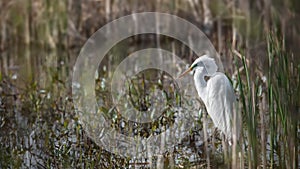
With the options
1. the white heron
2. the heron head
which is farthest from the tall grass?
the heron head

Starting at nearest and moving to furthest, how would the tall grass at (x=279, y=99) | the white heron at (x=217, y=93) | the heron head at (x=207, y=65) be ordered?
the tall grass at (x=279, y=99) → the white heron at (x=217, y=93) → the heron head at (x=207, y=65)

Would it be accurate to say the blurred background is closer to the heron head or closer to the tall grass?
the tall grass

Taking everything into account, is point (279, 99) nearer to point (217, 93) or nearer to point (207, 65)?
point (217, 93)

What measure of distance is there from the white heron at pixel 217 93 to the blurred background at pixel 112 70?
130 mm

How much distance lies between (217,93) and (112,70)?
2.47m

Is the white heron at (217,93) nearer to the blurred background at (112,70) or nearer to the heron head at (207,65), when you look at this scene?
the heron head at (207,65)

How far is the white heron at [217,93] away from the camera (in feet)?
12.0

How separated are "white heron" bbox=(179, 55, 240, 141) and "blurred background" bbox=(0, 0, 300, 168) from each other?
130 mm

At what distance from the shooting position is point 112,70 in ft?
19.8

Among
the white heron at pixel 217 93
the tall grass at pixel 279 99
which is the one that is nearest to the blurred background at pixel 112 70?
the tall grass at pixel 279 99

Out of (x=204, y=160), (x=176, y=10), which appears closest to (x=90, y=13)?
(x=176, y=10)

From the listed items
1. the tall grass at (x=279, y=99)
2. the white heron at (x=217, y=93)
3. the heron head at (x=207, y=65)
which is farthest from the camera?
the heron head at (x=207, y=65)

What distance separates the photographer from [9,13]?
929 cm

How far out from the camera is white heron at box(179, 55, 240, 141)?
3.66 metres
